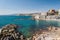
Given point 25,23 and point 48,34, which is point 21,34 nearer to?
point 25,23

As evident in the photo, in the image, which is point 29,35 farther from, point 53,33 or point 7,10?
point 7,10

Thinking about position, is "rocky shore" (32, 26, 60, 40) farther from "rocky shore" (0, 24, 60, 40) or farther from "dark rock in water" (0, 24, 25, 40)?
"dark rock in water" (0, 24, 25, 40)

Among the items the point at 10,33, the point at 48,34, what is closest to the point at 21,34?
the point at 10,33

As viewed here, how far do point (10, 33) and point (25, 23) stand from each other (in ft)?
1.27

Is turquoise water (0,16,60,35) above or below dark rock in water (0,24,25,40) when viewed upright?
above

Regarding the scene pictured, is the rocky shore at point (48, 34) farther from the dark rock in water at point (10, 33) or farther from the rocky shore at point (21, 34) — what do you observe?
the dark rock in water at point (10, 33)

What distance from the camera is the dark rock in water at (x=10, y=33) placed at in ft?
9.20

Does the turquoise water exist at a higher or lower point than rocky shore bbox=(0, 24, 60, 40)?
higher

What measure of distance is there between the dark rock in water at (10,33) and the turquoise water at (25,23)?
3.4 inches

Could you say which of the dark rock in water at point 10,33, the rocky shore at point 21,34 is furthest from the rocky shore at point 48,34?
the dark rock in water at point 10,33

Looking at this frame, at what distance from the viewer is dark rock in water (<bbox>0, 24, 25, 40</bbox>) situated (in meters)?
2.80

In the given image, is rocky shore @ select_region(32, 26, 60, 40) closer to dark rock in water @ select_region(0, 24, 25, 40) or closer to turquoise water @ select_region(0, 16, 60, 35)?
turquoise water @ select_region(0, 16, 60, 35)

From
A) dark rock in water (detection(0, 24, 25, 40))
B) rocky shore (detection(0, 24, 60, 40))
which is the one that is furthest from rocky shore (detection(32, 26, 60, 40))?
dark rock in water (detection(0, 24, 25, 40))

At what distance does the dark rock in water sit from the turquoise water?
0.09m
